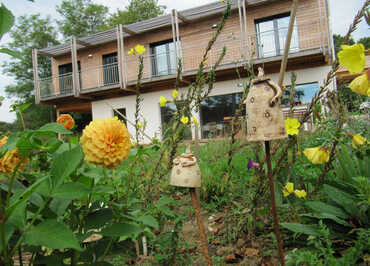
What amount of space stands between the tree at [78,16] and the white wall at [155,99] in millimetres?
14637

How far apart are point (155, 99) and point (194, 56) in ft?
7.96

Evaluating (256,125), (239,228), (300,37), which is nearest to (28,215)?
(256,125)

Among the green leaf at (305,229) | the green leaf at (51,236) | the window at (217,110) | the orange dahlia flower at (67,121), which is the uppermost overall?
the window at (217,110)

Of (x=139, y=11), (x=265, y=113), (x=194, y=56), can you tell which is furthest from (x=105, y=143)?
(x=139, y=11)

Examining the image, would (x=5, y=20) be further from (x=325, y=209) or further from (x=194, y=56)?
(x=194, y=56)

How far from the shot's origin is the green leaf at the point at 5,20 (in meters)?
0.43

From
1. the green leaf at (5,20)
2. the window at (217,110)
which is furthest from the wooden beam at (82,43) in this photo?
the green leaf at (5,20)

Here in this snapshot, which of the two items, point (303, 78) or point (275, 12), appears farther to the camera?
point (275, 12)

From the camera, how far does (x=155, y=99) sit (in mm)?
11133

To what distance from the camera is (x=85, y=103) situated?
13.0 metres

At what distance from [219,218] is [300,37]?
360 inches

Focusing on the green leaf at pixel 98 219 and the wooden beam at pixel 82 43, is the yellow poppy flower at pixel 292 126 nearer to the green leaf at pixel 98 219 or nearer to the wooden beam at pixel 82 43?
the green leaf at pixel 98 219

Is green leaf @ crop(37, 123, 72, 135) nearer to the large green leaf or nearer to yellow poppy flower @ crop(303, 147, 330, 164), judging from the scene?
yellow poppy flower @ crop(303, 147, 330, 164)

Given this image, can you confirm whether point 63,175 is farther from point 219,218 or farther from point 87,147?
point 219,218
